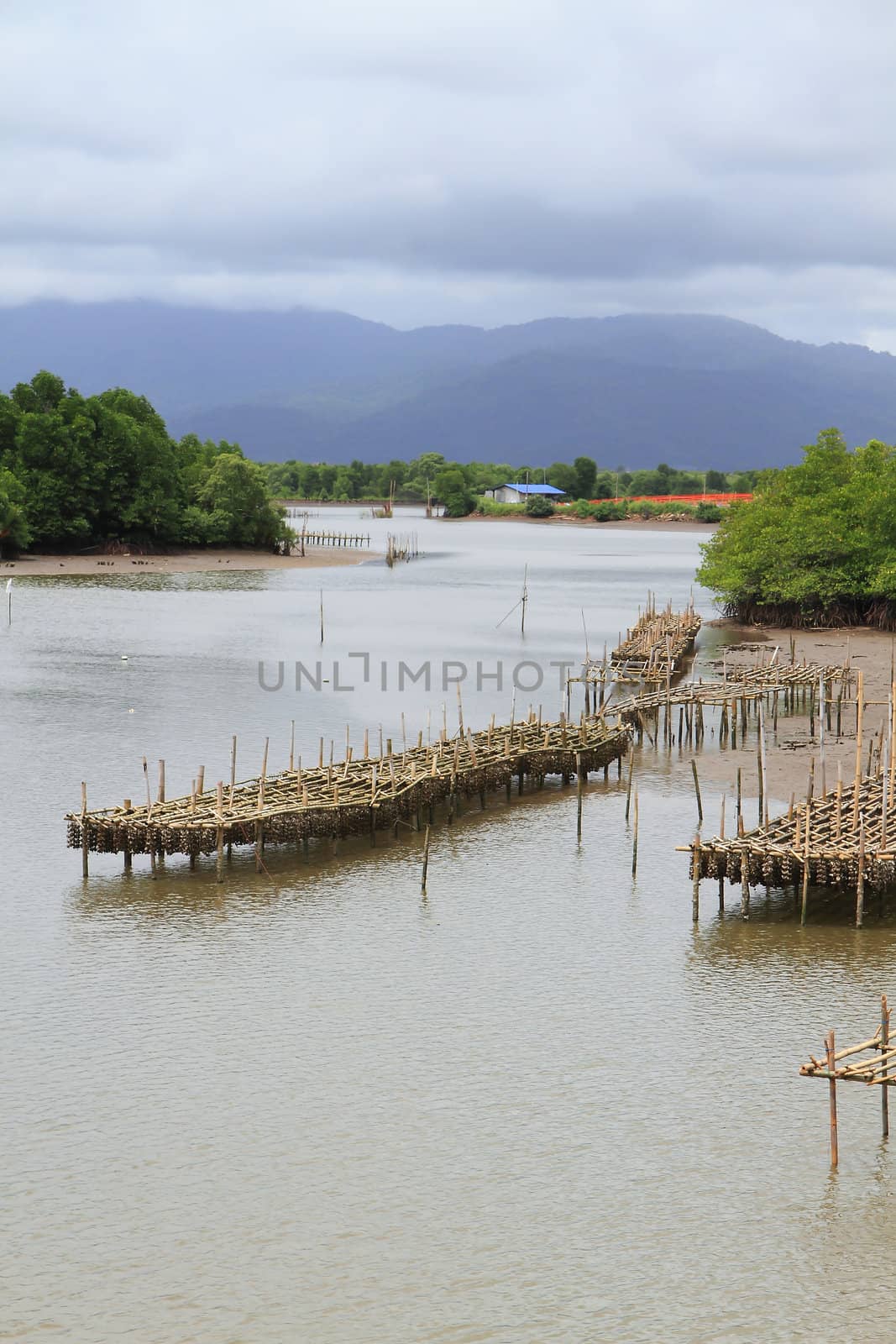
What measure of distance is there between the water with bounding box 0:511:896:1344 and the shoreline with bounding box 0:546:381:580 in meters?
75.2

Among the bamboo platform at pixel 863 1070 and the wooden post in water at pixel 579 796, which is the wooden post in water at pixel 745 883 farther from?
the bamboo platform at pixel 863 1070

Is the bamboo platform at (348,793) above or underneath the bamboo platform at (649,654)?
underneath

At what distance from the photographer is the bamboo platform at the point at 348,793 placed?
3353 centimetres

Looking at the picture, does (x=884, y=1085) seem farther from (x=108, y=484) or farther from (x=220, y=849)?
(x=108, y=484)

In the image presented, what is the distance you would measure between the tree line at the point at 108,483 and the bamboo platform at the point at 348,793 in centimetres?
7799

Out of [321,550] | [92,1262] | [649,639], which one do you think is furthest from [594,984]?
[321,550]

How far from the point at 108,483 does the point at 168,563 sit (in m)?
8.42

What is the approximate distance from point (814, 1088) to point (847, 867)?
27.4 feet

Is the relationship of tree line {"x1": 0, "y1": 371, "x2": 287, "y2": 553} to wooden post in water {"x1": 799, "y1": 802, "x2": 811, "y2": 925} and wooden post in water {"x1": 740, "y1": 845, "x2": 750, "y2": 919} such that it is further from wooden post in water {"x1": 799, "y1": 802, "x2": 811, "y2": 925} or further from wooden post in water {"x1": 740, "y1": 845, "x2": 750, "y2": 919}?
wooden post in water {"x1": 799, "y1": 802, "x2": 811, "y2": 925}

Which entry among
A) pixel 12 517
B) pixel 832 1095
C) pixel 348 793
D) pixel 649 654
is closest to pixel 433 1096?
pixel 832 1095

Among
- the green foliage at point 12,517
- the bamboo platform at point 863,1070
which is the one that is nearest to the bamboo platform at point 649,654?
the bamboo platform at point 863,1070

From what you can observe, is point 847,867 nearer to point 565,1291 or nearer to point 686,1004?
point 686,1004

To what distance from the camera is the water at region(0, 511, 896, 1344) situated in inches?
707

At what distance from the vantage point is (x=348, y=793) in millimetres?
36688
